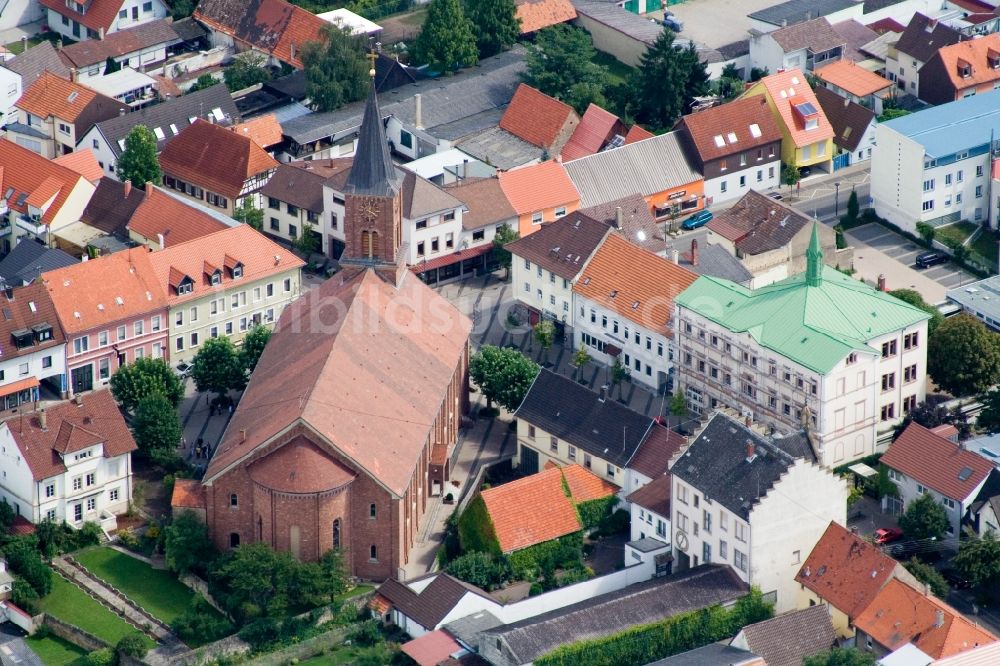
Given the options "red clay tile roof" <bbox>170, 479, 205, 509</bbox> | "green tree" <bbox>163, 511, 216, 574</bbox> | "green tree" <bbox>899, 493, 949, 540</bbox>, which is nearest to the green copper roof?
"green tree" <bbox>899, 493, 949, 540</bbox>

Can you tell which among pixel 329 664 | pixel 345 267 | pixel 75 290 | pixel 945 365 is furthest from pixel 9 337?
pixel 945 365

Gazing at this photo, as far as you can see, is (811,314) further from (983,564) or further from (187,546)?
(187,546)

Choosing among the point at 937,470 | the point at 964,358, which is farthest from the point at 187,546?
the point at 964,358

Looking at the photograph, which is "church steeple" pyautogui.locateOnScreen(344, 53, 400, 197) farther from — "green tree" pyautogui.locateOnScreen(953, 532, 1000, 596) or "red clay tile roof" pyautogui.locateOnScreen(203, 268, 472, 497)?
"green tree" pyautogui.locateOnScreen(953, 532, 1000, 596)

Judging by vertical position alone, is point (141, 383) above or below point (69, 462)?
above

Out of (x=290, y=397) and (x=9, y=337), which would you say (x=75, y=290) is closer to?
(x=9, y=337)

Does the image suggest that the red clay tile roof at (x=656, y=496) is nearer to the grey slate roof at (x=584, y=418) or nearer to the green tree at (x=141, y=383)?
the grey slate roof at (x=584, y=418)
